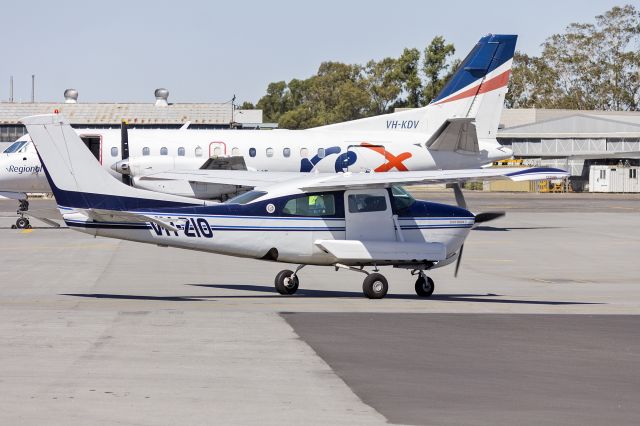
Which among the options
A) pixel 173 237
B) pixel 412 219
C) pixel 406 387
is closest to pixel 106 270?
pixel 173 237

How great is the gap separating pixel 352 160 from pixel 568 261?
13622mm

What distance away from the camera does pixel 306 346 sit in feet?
42.3

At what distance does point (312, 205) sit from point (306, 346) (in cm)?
614

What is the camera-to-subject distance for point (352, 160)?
3928 centimetres

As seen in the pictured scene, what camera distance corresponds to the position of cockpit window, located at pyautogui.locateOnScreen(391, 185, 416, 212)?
19.0m

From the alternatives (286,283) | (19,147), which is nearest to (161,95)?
(19,147)

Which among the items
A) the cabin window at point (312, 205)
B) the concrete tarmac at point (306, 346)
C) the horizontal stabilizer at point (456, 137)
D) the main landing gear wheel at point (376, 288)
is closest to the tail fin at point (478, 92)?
the horizontal stabilizer at point (456, 137)

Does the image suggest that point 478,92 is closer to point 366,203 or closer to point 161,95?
point 366,203

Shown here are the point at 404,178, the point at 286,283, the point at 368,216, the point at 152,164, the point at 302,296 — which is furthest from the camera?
the point at 152,164

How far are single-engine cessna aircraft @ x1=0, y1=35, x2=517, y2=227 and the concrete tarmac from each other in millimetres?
13855

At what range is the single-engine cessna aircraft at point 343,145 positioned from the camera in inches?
1508

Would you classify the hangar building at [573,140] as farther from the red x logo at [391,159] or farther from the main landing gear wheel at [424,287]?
the main landing gear wheel at [424,287]

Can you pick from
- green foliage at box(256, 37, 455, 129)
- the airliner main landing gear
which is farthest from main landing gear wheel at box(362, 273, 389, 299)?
green foliage at box(256, 37, 455, 129)

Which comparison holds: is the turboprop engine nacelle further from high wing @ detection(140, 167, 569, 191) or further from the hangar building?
the hangar building
